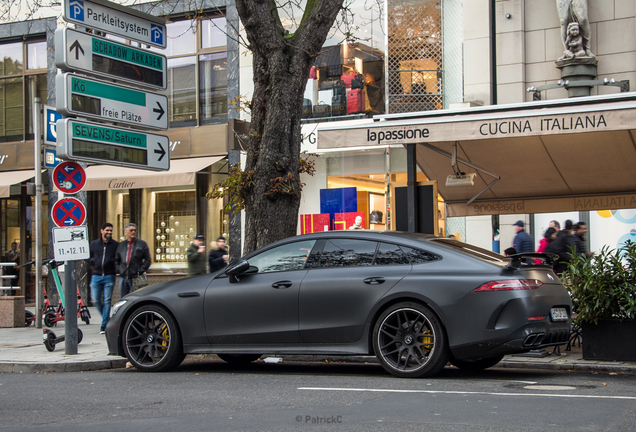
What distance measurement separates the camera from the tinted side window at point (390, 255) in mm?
7317

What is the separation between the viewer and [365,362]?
891cm

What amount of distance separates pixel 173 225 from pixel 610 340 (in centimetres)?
1355

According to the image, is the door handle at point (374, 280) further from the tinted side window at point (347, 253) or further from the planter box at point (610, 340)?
the planter box at point (610, 340)

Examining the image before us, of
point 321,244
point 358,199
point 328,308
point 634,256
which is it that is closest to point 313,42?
point 321,244

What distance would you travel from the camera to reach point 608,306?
7945 millimetres

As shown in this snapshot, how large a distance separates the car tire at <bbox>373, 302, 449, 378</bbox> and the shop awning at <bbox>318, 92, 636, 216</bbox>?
119 inches

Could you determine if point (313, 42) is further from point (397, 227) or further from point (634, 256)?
point (634, 256)

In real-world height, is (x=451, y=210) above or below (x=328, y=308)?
above

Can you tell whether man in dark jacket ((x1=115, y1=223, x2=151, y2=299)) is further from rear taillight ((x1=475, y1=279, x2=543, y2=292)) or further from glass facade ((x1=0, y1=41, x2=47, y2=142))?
glass facade ((x1=0, y1=41, x2=47, y2=142))

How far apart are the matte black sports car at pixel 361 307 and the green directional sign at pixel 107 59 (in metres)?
3.31

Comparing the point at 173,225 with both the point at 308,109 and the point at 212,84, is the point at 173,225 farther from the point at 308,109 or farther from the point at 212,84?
the point at 308,109

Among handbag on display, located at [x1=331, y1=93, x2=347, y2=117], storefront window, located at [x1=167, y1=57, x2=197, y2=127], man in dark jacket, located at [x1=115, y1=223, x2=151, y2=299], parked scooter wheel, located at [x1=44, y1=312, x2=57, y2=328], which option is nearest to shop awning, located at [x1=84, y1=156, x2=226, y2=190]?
storefront window, located at [x1=167, y1=57, x2=197, y2=127]

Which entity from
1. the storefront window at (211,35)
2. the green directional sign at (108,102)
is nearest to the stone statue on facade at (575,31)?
the storefront window at (211,35)

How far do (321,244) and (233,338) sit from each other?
4.56 ft
